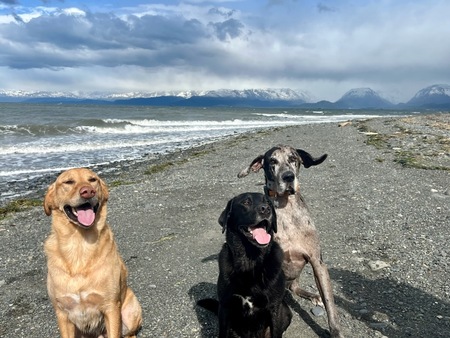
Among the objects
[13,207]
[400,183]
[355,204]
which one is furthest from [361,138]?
[13,207]

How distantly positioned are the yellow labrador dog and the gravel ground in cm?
115

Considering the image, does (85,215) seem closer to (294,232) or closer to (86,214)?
(86,214)

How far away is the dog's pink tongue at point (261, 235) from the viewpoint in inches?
170

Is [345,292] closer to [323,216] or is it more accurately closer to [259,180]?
[323,216]

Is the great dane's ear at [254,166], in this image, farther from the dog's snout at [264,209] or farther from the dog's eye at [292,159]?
the dog's snout at [264,209]

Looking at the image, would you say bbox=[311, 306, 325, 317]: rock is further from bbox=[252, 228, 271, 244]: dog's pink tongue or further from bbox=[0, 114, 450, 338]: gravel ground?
bbox=[252, 228, 271, 244]: dog's pink tongue

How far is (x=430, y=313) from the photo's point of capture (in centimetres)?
502

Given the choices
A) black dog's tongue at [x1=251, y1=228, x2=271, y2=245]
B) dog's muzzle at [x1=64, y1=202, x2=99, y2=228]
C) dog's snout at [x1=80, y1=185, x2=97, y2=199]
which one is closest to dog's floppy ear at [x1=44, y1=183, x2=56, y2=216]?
dog's muzzle at [x1=64, y1=202, x2=99, y2=228]

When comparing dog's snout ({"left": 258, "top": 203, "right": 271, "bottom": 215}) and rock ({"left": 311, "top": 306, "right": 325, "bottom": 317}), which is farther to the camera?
rock ({"left": 311, "top": 306, "right": 325, "bottom": 317})

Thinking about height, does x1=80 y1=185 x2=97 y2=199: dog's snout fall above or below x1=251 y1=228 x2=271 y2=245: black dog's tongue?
above

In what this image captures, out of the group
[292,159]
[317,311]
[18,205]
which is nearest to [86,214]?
[292,159]

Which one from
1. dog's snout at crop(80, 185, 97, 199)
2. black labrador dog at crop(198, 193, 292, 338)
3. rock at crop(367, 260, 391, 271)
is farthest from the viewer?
rock at crop(367, 260, 391, 271)

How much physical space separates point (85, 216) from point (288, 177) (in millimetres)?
2381

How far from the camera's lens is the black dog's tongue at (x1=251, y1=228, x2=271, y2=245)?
433cm
